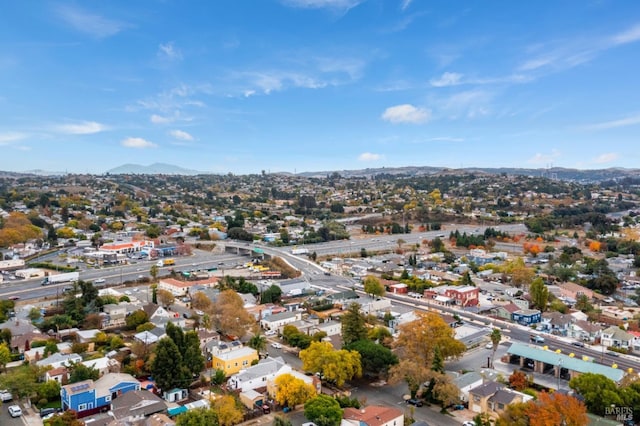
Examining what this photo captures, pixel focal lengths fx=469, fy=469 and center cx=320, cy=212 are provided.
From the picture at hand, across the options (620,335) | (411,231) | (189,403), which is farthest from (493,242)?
(189,403)

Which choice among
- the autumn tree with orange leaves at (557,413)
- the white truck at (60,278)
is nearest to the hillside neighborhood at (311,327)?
the autumn tree with orange leaves at (557,413)

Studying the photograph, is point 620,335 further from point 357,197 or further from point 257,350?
point 357,197

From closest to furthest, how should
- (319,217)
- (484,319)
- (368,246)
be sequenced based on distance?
(484,319), (368,246), (319,217)

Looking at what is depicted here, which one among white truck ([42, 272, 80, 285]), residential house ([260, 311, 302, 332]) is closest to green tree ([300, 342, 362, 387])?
residential house ([260, 311, 302, 332])

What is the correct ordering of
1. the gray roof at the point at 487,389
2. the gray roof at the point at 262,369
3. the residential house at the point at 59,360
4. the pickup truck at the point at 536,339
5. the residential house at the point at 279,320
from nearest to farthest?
1. the gray roof at the point at 487,389
2. the gray roof at the point at 262,369
3. the residential house at the point at 59,360
4. the pickup truck at the point at 536,339
5. the residential house at the point at 279,320

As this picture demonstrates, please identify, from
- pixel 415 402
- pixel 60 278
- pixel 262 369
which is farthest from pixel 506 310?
pixel 60 278

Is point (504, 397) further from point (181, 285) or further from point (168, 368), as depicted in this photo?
point (181, 285)

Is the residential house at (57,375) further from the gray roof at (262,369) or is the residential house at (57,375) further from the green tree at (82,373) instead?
the gray roof at (262,369)
